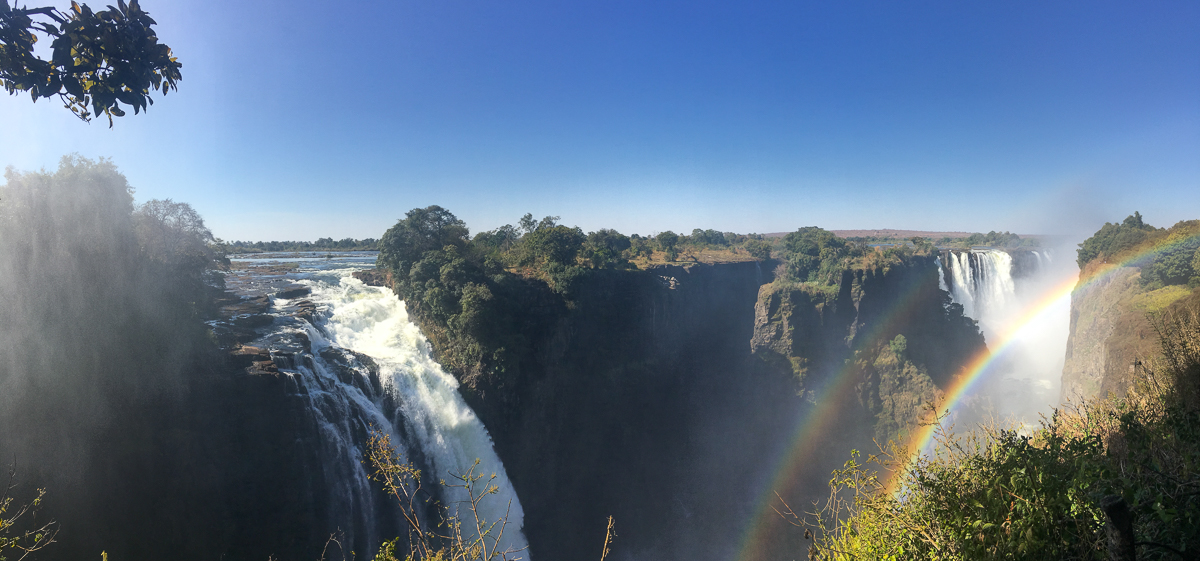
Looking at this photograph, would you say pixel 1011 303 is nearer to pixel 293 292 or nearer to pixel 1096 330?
pixel 1096 330

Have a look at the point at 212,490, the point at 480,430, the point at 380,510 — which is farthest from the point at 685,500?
the point at 212,490

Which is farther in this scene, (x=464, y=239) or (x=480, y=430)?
(x=464, y=239)

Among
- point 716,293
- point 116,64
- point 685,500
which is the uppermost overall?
point 116,64

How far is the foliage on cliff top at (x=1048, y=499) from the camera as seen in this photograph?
3.83m

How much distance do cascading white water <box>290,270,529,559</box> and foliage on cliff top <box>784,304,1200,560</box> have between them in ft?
47.2

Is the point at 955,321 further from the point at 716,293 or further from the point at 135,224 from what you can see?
the point at 135,224

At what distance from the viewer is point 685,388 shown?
32281mm

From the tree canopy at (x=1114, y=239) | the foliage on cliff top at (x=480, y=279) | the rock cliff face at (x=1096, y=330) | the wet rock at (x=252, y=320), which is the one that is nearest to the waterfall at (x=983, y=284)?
the tree canopy at (x=1114, y=239)

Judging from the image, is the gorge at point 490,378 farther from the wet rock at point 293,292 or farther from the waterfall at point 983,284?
the wet rock at point 293,292

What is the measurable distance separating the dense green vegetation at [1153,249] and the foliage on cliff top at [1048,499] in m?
22.9

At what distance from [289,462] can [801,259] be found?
1475 inches

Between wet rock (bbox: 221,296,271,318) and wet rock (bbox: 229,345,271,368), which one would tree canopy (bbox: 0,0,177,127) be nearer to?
wet rock (bbox: 229,345,271,368)

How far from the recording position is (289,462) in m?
15.3

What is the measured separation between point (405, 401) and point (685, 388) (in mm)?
20453
